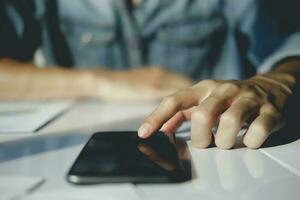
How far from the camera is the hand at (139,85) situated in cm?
85

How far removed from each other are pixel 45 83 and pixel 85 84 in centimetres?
10

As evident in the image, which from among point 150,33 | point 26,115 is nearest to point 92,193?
point 26,115

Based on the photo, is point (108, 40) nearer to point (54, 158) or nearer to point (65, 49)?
point (65, 49)

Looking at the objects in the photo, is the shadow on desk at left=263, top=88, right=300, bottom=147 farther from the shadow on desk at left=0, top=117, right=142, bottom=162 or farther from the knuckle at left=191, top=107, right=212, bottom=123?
the shadow on desk at left=0, top=117, right=142, bottom=162

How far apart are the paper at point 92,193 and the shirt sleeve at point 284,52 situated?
26.6 inches

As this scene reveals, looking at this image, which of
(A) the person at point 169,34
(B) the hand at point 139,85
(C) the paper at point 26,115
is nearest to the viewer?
(C) the paper at point 26,115

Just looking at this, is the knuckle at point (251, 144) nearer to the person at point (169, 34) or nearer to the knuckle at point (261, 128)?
the knuckle at point (261, 128)

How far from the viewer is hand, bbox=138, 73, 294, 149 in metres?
0.41

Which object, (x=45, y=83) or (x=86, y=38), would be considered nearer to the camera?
(x=45, y=83)

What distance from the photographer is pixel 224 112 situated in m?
0.42

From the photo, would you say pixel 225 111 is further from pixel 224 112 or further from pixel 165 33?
pixel 165 33

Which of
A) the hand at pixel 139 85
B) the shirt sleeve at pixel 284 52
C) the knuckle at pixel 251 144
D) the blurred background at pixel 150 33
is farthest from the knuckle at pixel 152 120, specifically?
the blurred background at pixel 150 33

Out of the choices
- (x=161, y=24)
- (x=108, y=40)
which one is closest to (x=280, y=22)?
(x=161, y=24)

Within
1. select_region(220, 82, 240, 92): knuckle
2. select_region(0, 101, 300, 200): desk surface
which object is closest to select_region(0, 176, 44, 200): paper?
select_region(0, 101, 300, 200): desk surface
